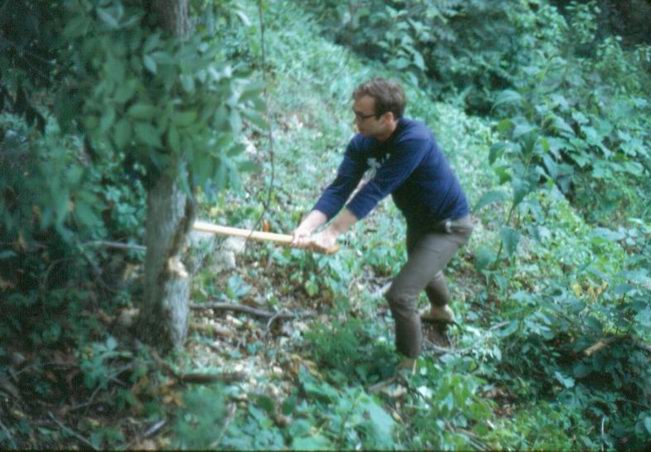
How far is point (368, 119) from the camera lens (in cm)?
402

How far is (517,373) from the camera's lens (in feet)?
16.3

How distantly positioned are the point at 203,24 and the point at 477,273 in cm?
356

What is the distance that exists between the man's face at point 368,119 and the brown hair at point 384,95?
0.03 m

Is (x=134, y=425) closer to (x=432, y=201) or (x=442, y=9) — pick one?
(x=432, y=201)

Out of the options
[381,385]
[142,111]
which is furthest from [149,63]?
[381,385]

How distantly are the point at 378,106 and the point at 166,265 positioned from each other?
1543 millimetres

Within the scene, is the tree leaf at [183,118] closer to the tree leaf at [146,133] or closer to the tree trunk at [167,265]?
the tree leaf at [146,133]

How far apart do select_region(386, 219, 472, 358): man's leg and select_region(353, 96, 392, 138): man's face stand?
0.79 m

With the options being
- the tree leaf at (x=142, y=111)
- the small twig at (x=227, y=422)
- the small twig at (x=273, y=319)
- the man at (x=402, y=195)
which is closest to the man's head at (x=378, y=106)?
the man at (x=402, y=195)

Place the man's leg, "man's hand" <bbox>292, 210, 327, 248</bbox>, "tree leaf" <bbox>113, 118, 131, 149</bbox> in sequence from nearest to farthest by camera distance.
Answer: "tree leaf" <bbox>113, 118, 131, 149</bbox> < "man's hand" <bbox>292, 210, 327, 248</bbox> < the man's leg

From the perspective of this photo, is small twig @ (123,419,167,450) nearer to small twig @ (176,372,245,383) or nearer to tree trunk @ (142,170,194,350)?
small twig @ (176,372,245,383)

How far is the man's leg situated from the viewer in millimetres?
4152

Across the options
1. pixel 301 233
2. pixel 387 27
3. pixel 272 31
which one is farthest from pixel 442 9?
pixel 301 233

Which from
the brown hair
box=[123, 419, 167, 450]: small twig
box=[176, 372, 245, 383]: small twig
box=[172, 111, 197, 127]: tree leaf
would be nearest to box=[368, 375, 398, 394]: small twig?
box=[176, 372, 245, 383]: small twig
